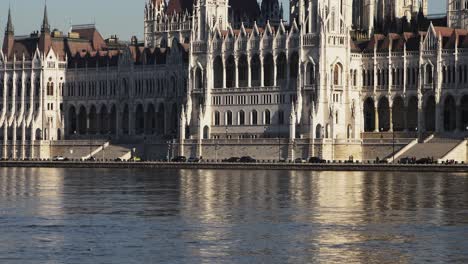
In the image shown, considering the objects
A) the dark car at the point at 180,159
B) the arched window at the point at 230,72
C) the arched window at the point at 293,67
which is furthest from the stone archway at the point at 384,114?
the dark car at the point at 180,159

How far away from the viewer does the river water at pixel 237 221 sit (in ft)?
240

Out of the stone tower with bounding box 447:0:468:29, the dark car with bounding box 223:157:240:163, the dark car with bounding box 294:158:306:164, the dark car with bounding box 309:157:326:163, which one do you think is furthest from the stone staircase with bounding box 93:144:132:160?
the stone tower with bounding box 447:0:468:29

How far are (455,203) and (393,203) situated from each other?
403 centimetres

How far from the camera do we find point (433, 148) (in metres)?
164

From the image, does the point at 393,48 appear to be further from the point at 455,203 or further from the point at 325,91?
the point at 455,203

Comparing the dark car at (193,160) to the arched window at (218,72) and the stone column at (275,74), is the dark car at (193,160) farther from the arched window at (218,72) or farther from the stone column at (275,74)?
the stone column at (275,74)

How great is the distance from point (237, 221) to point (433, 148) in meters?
78.1

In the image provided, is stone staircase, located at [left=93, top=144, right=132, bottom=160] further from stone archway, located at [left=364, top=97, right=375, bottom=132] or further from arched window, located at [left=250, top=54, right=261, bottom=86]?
stone archway, located at [left=364, top=97, right=375, bottom=132]

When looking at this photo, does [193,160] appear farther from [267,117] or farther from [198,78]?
[198,78]

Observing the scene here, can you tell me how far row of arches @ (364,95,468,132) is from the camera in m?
170

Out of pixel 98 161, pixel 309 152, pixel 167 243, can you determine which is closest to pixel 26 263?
pixel 167 243

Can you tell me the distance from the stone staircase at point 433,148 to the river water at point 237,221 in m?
25.1

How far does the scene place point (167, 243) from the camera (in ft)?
253

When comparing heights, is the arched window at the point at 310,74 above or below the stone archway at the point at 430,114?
above
